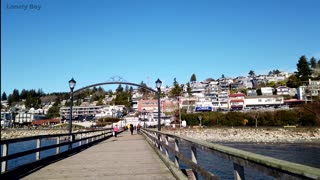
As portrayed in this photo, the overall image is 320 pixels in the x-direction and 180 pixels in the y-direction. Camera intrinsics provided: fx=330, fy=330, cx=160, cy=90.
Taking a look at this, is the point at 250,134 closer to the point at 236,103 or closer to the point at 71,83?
the point at 71,83

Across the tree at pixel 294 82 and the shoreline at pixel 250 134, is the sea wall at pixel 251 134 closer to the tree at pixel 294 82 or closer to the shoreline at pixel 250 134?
the shoreline at pixel 250 134

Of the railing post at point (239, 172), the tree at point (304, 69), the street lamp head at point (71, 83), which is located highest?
the tree at point (304, 69)

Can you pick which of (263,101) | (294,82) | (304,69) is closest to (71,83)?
(263,101)

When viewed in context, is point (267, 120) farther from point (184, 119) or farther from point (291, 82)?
point (291, 82)

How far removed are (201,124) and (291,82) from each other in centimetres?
8898

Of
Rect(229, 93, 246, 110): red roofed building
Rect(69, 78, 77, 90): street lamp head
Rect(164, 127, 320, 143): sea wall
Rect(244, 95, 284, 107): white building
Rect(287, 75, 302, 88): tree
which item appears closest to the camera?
Rect(69, 78, 77, 90): street lamp head

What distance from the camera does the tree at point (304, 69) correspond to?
488ft

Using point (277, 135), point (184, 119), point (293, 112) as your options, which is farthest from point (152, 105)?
point (277, 135)

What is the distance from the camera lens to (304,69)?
152 meters

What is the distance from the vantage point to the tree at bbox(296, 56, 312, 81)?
148700 mm

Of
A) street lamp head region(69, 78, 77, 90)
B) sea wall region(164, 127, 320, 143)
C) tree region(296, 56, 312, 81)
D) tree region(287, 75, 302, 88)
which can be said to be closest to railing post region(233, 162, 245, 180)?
street lamp head region(69, 78, 77, 90)

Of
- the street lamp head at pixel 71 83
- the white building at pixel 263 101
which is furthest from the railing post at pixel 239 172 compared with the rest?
the white building at pixel 263 101

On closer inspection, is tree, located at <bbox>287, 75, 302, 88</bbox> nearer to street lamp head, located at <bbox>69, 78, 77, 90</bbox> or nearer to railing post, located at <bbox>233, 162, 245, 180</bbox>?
street lamp head, located at <bbox>69, 78, 77, 90</bbox>

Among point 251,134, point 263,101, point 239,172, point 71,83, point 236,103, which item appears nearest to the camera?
point 239,172
